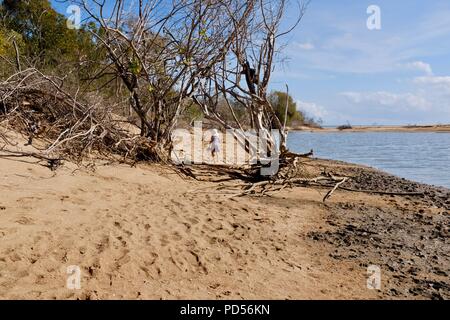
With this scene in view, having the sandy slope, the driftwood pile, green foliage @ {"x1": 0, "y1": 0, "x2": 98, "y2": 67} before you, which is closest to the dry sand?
the sandy slope

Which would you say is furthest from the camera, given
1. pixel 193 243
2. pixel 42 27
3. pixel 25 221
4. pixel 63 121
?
pixel 42 27

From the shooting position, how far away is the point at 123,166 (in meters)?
8.07

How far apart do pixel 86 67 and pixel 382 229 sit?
315 inches

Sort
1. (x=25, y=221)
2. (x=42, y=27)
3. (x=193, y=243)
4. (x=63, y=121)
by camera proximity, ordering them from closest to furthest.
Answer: (x=25, y=221) < (x=193, y=243) < (x=63, y=121) < (x=42, y=27)

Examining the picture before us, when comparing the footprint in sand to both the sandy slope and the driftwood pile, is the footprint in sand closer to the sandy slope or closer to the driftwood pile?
the sandy slope

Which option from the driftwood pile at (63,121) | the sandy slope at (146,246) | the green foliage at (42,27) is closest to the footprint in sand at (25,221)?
the sandy slope at (146,246)

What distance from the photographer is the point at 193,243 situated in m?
4.62

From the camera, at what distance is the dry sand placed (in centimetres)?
360

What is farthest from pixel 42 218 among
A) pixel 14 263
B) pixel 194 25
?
pixel 194 25

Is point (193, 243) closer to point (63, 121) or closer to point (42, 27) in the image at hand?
point (63, 121)

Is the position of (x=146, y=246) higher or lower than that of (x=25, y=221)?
lower

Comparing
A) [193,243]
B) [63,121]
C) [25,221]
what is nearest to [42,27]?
[63,121]

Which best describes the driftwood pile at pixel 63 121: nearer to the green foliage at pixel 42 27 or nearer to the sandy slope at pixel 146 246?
the sandy slope at pixel 146 246
